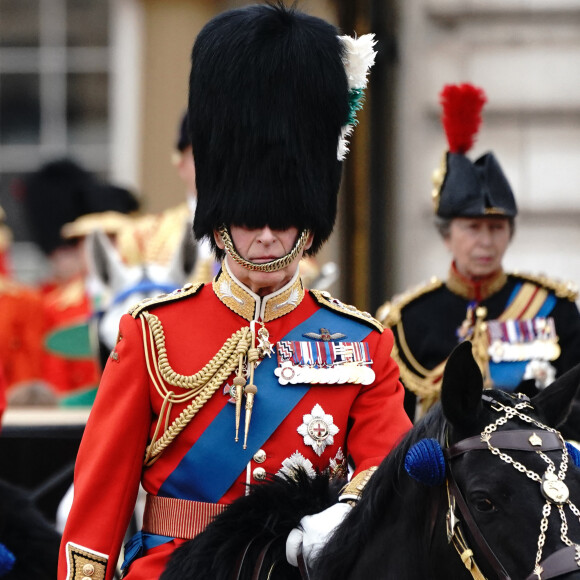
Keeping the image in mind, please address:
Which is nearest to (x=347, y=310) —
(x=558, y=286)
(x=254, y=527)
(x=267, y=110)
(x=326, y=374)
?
(x=326, y=374)

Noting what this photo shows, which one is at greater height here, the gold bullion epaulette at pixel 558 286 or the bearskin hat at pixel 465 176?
the bearskin hat at pixel 465 176

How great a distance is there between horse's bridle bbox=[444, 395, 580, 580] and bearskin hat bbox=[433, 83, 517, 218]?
2.19 meters

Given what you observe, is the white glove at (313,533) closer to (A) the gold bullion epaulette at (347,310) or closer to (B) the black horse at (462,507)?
(B) the black horse at (462,507)

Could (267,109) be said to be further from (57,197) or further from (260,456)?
(57,197)

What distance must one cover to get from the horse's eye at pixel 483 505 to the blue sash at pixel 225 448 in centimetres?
75

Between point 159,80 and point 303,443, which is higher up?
point 159,80

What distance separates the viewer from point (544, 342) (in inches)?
196

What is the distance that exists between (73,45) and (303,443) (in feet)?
28.0

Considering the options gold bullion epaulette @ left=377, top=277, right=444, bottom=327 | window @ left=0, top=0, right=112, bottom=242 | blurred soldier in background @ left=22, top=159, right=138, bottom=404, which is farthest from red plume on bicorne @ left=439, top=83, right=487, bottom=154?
window @ left=0, top=0, right=112, bottom=242

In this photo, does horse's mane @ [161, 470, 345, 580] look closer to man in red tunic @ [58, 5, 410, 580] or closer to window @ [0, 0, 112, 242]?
man in red tunic @ [58, 5, 410, 580]

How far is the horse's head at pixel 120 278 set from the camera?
5.60 meters

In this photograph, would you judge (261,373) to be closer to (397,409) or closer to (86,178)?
(397,409)

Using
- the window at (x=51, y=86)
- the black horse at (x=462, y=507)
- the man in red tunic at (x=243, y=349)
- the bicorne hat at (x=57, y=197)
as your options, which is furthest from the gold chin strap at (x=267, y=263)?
the window at (x=51, y=86)

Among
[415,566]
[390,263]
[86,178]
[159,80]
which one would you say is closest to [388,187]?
[390,263]
